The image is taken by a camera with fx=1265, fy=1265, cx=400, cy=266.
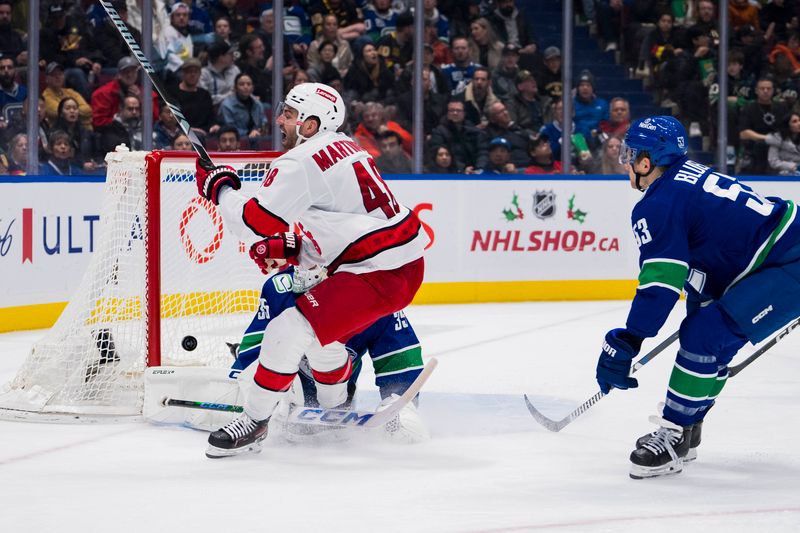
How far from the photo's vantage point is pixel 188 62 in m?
7.61

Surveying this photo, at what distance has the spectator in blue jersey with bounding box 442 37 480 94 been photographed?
8.33 metres

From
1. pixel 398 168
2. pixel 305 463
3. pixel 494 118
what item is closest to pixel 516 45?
pixel 494 118

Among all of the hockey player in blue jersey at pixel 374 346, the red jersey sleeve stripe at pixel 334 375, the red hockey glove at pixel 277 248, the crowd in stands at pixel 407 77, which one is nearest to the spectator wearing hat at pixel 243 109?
the crowd in stands at pixel 407 77

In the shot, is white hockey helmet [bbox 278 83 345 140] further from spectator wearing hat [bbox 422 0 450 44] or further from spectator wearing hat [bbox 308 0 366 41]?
spectator wearing hat [bbox 422 0 450 44]

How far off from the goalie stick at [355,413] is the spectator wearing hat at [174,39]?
4.01 meters

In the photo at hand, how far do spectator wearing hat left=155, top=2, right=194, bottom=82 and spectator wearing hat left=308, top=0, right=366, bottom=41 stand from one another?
0.88 metres

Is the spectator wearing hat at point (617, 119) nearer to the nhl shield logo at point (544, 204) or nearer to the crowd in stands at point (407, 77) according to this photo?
the crowd in stands at point (407, 77)

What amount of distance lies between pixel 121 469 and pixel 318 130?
111 centimetres

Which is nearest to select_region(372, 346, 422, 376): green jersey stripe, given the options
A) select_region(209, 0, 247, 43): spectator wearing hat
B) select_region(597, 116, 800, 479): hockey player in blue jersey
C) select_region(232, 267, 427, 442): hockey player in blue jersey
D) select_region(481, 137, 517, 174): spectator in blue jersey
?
select_region(232, 267, 427, 442): hockey player in blue jersey

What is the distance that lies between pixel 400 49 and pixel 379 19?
255 millimetres

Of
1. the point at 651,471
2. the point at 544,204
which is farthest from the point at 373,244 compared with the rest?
the point at 544,204

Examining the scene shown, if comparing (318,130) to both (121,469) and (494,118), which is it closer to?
(121,469)

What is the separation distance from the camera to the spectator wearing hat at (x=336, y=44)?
8.05 metres

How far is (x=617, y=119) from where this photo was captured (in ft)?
28.1
